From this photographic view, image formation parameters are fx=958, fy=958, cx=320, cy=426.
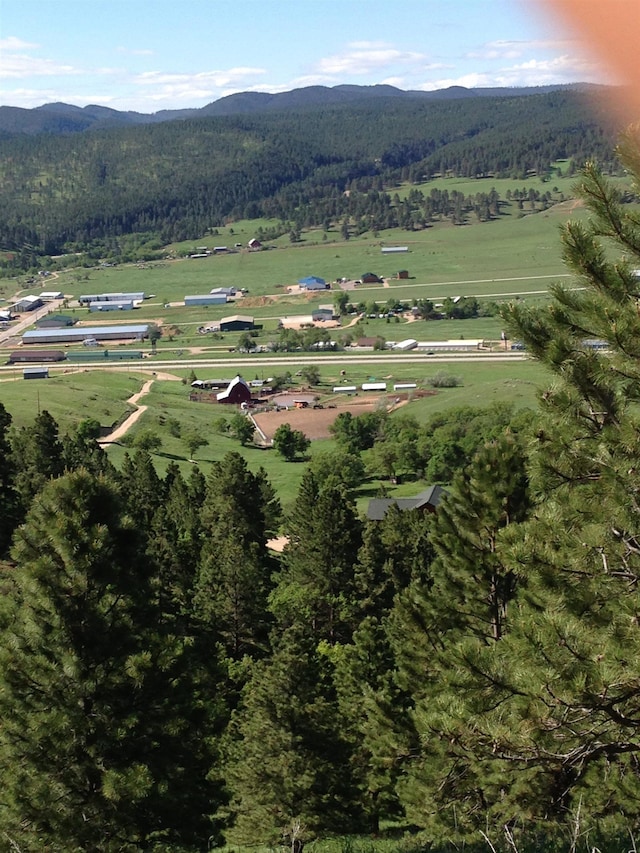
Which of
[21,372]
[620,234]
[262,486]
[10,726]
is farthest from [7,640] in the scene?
[21,372]

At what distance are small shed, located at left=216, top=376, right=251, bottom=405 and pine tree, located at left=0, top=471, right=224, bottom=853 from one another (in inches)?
2652

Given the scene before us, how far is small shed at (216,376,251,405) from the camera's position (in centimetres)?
7956

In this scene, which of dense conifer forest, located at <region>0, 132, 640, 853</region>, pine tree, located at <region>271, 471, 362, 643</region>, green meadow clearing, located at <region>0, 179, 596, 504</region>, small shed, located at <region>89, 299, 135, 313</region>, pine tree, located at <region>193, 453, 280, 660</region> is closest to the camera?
dense conifer forest, located at <region>0, 132, 640, 853</region>

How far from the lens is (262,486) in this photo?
158 feet

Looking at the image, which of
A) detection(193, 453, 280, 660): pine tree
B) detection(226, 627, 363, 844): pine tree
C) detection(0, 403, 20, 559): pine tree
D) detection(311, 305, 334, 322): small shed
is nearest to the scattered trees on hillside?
detection(193, 453, 280, 660): pine tree

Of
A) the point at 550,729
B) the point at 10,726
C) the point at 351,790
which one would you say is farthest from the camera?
the point at 351,790

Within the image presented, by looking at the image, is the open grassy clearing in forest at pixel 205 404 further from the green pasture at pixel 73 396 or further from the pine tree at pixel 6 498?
the pine tree at pixel 6 498

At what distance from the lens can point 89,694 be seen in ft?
37.9

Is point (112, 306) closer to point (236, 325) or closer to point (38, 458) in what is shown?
point (236, 325)

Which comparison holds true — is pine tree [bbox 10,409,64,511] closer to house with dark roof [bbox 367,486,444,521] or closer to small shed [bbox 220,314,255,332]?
house with dark roof [bbox 367,486,444,521]

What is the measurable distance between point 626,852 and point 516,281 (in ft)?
436

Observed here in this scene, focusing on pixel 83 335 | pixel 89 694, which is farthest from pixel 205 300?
pixel 89 694

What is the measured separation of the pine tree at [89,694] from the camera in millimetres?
11227

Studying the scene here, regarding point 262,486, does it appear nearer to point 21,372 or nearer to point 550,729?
point 550,729
